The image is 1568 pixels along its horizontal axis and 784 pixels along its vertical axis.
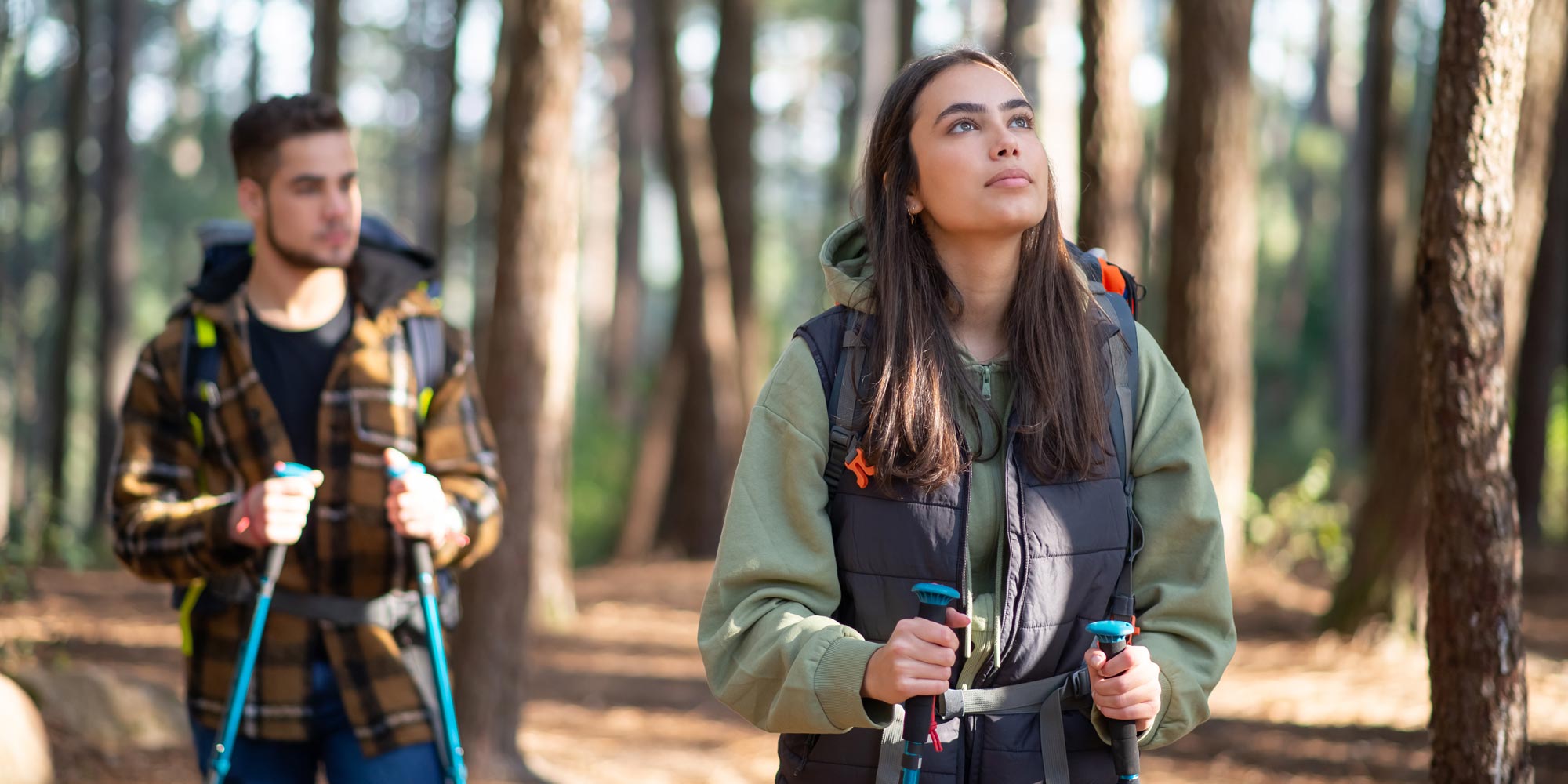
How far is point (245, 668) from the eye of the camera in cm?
323

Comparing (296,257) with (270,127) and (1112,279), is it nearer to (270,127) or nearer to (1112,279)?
(270,127)

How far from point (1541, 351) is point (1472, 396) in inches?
395

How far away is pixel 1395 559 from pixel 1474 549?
4836 millimetres

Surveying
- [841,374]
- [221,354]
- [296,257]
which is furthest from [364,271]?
[841,374]

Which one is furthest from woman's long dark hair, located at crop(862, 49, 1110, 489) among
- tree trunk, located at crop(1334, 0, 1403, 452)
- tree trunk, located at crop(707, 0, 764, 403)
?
tree trunk, located at crop(1334, 0, 1403, 452)

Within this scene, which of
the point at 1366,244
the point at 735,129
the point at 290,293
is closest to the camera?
the point at 290,293

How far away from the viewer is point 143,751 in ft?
21.6

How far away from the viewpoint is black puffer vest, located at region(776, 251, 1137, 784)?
7.71 feet

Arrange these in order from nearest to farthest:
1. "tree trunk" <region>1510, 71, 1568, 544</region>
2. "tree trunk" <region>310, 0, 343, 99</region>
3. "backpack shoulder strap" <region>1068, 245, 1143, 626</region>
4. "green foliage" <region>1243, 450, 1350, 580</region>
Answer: "backpack shoulder strap" <region>1068, 245, 1143, 626</region> < "green foliage" <region>1243, 450, 1350, 580</region> < "tree trunk" <region>1510, 71, 1568, 544</region> < "tree trunk" <region>310, 0, 343, 99</region>

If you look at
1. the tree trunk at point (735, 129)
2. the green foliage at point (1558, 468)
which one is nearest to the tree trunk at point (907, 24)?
the tree trunk at point (735, 129)

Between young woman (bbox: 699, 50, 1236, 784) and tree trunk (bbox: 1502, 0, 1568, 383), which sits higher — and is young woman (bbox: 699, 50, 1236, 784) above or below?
below

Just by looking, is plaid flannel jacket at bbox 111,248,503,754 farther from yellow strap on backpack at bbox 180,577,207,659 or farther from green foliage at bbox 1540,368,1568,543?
green foliage at bbox 1540,368,1568,543

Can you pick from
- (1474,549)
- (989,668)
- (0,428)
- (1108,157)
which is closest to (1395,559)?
(1108,157)

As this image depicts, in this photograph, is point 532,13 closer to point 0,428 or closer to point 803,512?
point 803,512
